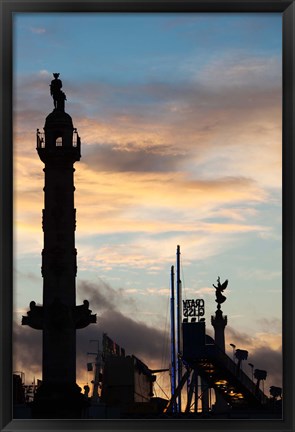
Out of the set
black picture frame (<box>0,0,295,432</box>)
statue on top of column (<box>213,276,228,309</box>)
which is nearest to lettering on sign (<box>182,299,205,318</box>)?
statue on top of column (<box>213,276,228,309</box>)

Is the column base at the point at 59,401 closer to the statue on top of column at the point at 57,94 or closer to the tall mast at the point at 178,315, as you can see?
the tall mast at the point at 178,315

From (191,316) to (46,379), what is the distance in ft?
54.2

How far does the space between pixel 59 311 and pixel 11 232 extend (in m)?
55.3

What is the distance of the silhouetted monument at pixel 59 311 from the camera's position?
216ft

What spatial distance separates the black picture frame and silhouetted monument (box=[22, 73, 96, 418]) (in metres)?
54.7

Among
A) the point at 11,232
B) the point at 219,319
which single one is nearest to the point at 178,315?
the point at 219,319

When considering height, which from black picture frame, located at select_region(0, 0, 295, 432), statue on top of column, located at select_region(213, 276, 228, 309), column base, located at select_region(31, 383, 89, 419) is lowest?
column base, located at select_region(31, 383, 89, 419)

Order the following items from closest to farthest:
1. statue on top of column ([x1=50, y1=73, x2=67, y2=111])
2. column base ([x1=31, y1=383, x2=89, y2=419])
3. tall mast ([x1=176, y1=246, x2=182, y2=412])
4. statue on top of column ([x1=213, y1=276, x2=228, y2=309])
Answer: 1. column base ([x1=31, y1=383, x2=89, y2=419])
2. statue on top of column ([x1=50, y1=73, x2=67, y2=111])
3. statue on top of column ([x1=213, y1=276, x2=228, y2=309])
4. tall mast ([x1=176, y1=246, x2=182, y2=412])

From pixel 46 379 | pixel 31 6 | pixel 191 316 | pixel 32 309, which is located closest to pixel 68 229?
Result: pixel 32 309

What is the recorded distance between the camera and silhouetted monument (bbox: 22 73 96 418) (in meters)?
65.9

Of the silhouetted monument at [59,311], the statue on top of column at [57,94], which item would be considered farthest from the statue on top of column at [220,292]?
the statue on top of column at [57,94]

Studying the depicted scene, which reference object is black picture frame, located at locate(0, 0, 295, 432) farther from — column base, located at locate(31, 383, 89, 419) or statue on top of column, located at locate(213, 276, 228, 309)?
statue on top of column, located at locate(213, 276, 228, 309)

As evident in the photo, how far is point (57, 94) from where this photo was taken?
7362 cm

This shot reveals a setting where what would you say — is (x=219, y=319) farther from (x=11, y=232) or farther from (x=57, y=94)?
(x=11, y=232)
